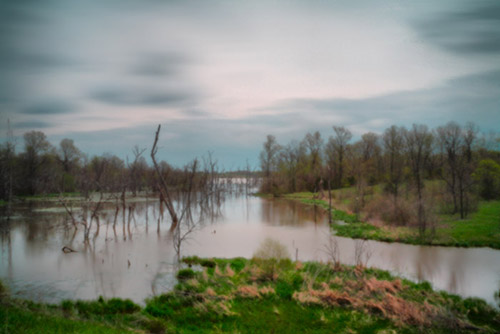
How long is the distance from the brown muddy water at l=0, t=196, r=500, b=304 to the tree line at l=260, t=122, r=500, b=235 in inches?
217

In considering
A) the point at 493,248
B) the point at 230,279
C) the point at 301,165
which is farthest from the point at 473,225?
the point at 301,165

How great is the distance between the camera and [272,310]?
10.7 m

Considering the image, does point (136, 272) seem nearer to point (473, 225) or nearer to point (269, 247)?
point (269, 247)

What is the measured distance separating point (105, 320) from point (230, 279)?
5.02 m

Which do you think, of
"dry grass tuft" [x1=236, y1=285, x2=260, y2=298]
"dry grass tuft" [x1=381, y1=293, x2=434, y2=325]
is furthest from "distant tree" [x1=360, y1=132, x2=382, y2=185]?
"dry grass tuft" [x1=381, y1=293, x2=434, y2=325]

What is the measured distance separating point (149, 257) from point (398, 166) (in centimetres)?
3717

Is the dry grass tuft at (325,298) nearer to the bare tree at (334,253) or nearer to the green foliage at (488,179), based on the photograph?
the bare tree at (334,253)

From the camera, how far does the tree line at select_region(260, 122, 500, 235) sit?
105ft

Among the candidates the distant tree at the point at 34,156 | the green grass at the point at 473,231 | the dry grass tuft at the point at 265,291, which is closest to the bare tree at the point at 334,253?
the dry grass tuft at the point at 265,291

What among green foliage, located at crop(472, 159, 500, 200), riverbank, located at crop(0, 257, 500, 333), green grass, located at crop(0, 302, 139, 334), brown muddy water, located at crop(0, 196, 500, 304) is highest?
green foliage, located at crop(472, 159, 500, 200)

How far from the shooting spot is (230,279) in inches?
536

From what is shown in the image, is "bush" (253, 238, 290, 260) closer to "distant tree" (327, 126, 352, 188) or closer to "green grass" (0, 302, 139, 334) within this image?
"green grass" (0, 302, 139, 334)

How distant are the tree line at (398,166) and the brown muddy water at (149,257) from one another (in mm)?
5510

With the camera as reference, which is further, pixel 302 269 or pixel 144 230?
pixel 144 230
